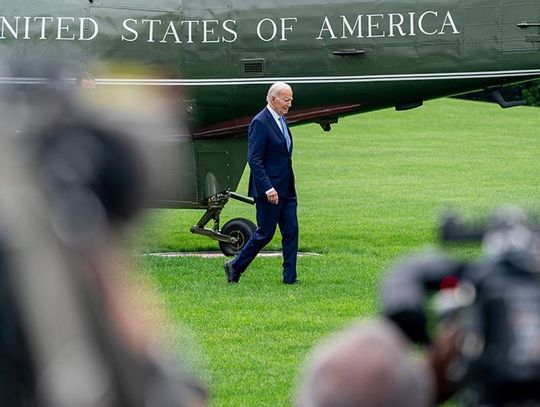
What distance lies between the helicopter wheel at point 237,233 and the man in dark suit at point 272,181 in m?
1.94

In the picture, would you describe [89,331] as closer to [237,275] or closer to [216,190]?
[237,275]

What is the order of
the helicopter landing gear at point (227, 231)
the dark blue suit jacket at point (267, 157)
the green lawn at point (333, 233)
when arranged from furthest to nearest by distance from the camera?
the helicopter landing gear at point (227, 231)
the dark blue suit jacket at point (267, 157)
the green lawn at point (333, 233)

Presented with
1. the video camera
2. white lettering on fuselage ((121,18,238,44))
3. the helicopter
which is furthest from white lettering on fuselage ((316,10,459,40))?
the video camera

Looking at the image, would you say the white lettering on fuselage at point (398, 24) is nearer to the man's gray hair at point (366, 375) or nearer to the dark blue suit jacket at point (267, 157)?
the dark blue suit jacket at point (267, 157)

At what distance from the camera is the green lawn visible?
9305 mm

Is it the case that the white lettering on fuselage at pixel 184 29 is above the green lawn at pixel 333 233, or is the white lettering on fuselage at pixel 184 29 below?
above

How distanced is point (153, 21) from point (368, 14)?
6.61 ft

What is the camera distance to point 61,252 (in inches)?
69.3

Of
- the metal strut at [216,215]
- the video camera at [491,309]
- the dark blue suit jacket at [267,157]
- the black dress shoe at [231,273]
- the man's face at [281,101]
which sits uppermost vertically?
the video camera at [491,309]

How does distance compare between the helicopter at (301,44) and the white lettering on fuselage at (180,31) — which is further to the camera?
the white lettering on fuselage at (180,31)

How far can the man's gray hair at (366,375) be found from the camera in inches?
75.9

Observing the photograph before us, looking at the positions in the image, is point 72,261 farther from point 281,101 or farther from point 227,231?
point 227,231

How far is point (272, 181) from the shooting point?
12.8 m

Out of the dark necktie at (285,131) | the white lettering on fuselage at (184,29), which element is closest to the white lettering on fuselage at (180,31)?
the white lettering on fuselage at (184,29)
